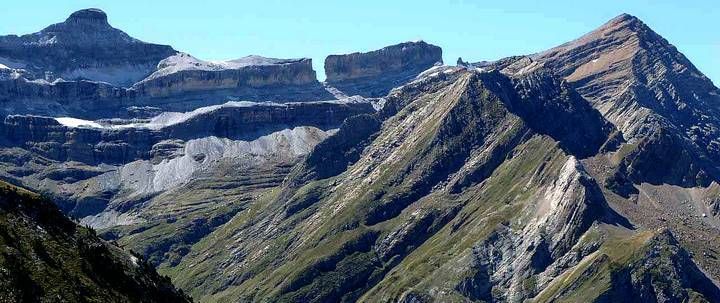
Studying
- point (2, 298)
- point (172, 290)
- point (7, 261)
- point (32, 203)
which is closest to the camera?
point (2, 298)

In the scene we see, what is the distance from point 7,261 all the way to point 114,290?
664 inches

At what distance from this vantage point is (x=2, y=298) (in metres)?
124

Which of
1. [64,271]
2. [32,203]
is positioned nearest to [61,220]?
[32,203]

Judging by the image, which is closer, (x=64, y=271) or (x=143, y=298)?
(x=64, y=271)

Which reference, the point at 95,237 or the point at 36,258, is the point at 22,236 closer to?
the point at 36,258

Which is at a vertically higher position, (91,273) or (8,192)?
(8,192)

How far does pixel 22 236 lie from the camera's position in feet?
465

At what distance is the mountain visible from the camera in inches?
5226

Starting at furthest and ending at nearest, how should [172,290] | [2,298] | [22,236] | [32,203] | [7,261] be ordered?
[172,290] < [32,203] < [22,236] < [7,261] < [2,298]

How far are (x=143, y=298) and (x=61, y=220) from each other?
15.9 metres

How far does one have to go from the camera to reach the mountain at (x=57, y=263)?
132750 mm

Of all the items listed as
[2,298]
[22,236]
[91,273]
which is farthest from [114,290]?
[2,298]

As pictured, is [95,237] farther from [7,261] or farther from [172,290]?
[7,261]

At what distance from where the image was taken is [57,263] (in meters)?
141
